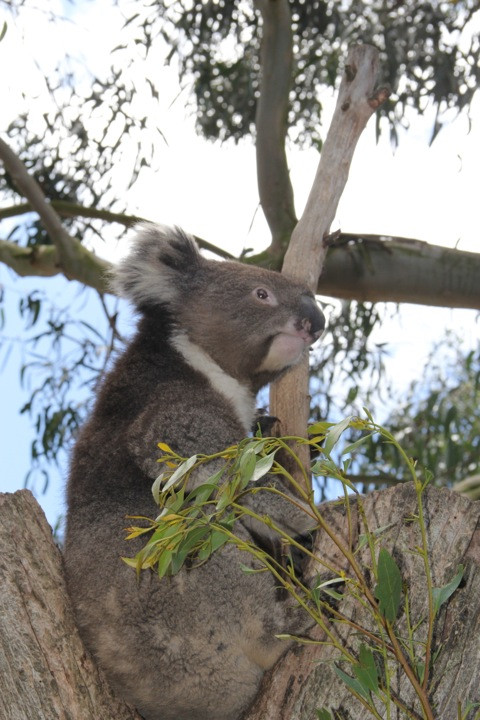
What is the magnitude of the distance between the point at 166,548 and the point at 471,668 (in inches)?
26.7

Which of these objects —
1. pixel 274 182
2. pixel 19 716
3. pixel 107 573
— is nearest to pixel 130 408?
pixel 107 573

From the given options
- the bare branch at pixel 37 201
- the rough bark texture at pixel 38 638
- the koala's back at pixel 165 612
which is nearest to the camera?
the rough bark texture at pixel 38 638

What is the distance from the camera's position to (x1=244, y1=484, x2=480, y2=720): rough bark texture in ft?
6.01

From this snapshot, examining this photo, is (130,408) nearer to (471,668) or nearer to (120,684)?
(120,684)

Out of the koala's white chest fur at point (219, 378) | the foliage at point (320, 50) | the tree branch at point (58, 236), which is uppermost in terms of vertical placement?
the foliage at point (320, 50)

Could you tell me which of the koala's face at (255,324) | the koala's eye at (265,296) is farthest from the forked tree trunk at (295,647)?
the koala's eye at (265,296)

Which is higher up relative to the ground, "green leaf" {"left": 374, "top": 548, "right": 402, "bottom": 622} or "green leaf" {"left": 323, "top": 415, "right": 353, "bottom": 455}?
"green leaf" {"left": 323, "top": 415, "right": 353, "bottom": 455}

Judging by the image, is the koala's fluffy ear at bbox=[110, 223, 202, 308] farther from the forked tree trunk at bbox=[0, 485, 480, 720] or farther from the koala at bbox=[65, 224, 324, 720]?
the forked tree trunk at bbox=[0, 485, 480, 720]

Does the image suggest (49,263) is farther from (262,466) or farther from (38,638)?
(262,466)

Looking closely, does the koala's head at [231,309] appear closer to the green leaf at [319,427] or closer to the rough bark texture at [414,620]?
the rough bark texture at [414,620]

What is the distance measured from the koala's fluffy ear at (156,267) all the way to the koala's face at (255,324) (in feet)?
0.26

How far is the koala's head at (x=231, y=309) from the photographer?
2.91 m

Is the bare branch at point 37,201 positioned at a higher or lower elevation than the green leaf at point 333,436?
higher

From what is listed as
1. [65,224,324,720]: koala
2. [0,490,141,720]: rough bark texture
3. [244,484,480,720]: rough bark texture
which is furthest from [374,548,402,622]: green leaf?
[0,490,141,720]: rough bark texture
